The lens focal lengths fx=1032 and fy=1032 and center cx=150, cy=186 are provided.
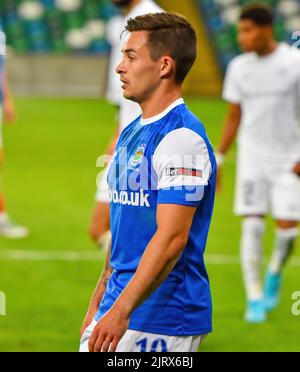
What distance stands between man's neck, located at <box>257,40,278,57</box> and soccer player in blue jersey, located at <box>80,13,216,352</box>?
143 inches

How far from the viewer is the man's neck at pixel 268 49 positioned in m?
6.98

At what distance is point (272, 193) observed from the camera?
279 inches

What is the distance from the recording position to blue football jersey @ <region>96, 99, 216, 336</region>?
326cm

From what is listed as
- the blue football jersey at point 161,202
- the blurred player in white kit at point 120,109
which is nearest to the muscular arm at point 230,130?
the blurred player in white kit at point 120,109

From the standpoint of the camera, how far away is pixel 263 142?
710 cm

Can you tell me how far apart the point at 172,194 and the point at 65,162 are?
12185 millimetres

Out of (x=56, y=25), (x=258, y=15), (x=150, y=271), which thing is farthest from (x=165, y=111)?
(x=56, y=25)

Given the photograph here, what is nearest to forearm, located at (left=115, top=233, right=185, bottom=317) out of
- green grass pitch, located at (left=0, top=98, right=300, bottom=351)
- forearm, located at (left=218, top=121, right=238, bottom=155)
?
green grass pitch, located at (left=0, top=98, right=300, bottom=351)

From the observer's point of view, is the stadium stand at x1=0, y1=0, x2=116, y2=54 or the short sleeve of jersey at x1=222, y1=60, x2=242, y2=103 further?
the stadium stand at x1=0, y1=0, x2=116, y2=54

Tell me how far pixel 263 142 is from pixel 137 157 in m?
3.80

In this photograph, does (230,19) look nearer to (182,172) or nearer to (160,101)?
(160,101)

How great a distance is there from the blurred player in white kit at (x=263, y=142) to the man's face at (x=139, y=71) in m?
3.59

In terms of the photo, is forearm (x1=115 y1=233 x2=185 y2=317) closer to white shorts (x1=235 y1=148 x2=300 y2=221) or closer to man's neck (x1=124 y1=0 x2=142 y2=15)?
man's neck (x1=124 y1=0 x2=142 y2=15)
